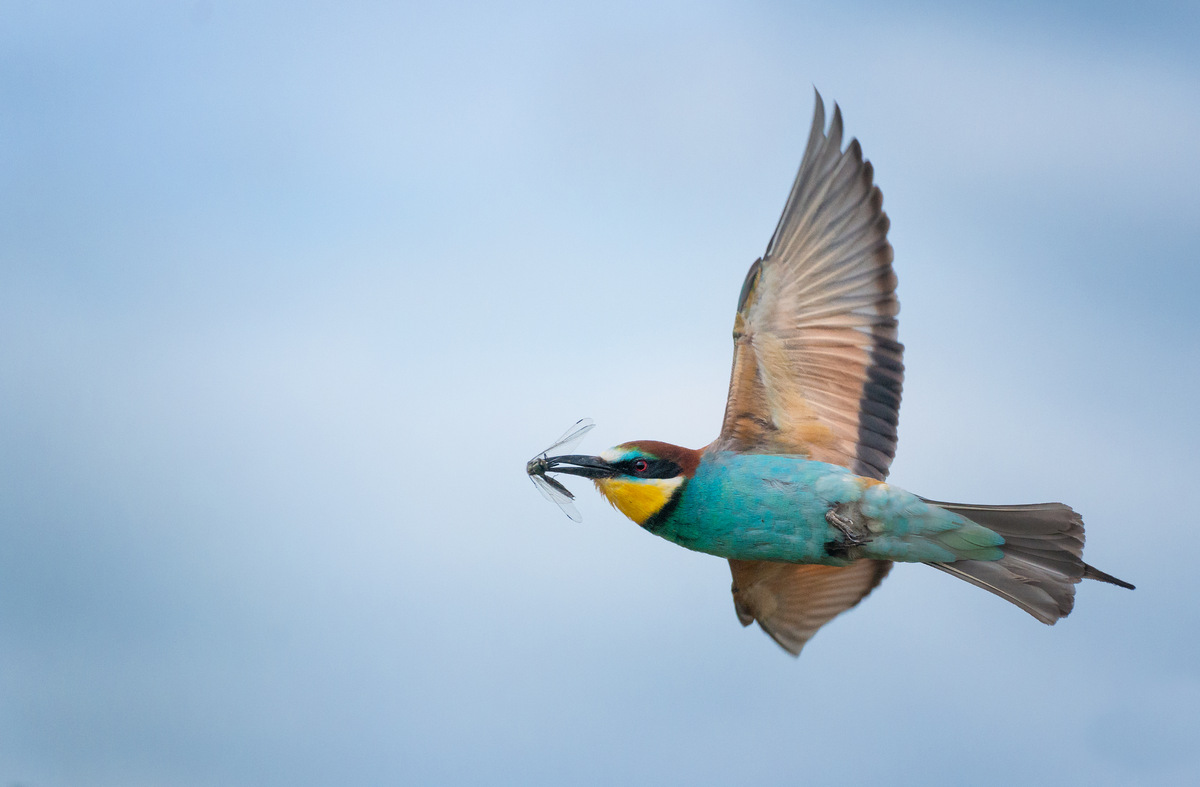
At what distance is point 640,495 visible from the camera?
3439 millimetres

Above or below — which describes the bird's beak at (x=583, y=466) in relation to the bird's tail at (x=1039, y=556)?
above

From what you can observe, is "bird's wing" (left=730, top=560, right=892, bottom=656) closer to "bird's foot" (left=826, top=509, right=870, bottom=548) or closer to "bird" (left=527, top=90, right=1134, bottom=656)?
"bird" (left=527, top=90, right=1134, bottom=656)

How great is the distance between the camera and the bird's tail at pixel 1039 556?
11.1 feet

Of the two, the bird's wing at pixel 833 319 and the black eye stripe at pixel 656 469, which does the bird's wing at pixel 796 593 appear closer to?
the bird's wing at pixel 833 319

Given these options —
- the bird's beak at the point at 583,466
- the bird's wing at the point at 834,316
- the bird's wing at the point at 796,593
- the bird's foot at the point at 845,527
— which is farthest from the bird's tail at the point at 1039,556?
the bird's beak at the point at 583,466

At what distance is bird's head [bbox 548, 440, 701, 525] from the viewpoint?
343 cm

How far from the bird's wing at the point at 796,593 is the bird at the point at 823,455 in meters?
0.36

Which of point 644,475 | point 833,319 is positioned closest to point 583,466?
point 644,475

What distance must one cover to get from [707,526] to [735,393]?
1.31 feet

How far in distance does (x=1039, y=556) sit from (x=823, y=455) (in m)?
0.64

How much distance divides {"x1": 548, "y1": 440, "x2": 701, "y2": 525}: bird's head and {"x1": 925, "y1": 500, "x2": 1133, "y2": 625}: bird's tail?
74 centimetres

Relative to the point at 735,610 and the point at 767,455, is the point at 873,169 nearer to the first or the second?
the point at 767,455

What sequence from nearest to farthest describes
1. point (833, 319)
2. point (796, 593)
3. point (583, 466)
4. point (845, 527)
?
point (845, 527) → point (583, 466) → point (833, 319) → point (796, 593)

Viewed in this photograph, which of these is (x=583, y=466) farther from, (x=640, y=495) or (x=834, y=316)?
(x=834, y=316)
